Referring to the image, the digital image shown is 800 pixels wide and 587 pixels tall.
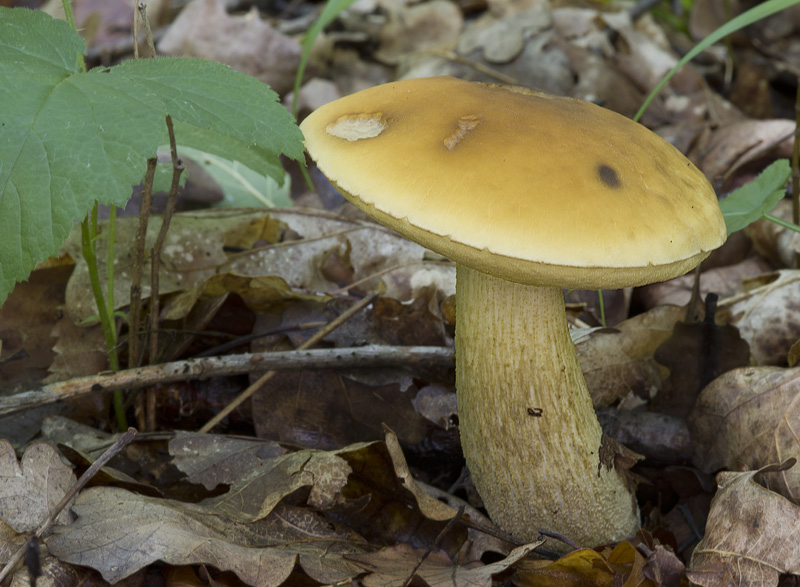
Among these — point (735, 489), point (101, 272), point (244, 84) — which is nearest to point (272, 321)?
point (101, 272)

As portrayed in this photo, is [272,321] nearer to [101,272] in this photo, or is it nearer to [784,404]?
[101,272]

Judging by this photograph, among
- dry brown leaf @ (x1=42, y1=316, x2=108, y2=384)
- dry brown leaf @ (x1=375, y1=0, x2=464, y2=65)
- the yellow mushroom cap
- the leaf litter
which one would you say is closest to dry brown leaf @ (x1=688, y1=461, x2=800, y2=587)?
the leaf litter

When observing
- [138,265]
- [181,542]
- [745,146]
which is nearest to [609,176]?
[181,542]

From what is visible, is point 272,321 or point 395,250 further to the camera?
point 395,250

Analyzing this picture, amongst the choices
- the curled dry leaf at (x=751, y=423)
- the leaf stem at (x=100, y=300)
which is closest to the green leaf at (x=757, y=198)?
the curled dry leaf at (x=751, y=423)

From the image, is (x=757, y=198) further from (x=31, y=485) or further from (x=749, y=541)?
(x=31, y=485)

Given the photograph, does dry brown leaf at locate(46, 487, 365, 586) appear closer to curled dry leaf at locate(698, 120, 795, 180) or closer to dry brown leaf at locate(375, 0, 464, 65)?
curled dry leaf at locate(698, 120, 795, 180)
